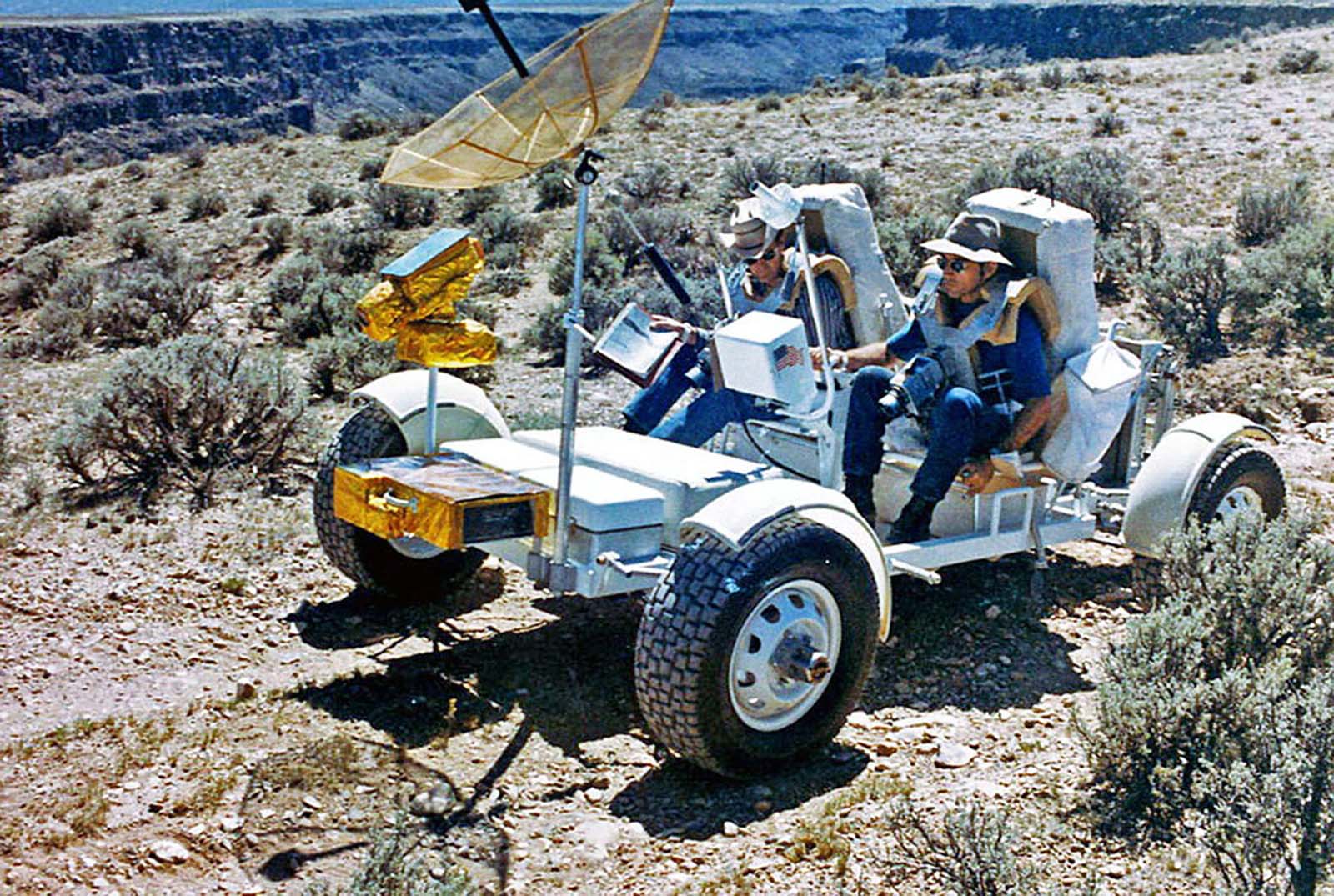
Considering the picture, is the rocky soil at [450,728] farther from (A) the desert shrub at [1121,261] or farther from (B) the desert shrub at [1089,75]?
(B) the desert shrub at [1089,75]

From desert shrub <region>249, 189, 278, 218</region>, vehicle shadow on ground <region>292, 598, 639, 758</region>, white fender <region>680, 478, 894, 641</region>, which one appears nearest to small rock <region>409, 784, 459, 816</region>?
vehicle shadow on ground <region>292, 598, 639, 758</region>

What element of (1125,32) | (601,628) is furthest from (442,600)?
(1125,32)

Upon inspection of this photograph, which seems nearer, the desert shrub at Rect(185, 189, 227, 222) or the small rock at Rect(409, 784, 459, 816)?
the small rock at Rect(409, 784, 459, 816)

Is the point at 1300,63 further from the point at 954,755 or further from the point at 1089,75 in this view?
the point at 954,755

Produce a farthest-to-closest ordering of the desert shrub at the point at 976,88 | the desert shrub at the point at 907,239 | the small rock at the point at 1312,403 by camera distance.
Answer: the desert shrub at the point at 976,88
the desert shrub at the point at 907,239
the small rock at the point at 1312,403

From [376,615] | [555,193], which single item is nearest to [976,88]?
[555,193]

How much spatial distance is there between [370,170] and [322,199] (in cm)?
252

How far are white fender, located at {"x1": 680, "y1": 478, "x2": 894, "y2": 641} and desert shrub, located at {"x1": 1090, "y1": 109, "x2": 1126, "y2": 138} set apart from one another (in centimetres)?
1814

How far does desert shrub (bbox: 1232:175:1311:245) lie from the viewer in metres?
15.1

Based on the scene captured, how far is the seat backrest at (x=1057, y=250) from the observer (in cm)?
654

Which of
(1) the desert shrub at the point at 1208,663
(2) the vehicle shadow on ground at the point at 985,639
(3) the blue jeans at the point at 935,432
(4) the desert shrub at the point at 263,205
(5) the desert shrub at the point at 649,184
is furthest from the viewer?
(4) the desert shrub at the point at 263,205

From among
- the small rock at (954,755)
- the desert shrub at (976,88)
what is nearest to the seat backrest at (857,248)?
the small rock at (954,755)

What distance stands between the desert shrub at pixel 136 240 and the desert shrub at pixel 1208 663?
15.5m

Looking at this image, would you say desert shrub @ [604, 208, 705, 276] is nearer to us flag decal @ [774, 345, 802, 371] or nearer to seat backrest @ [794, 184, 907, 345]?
seat backrest @ [794, 184, 907, 345]
